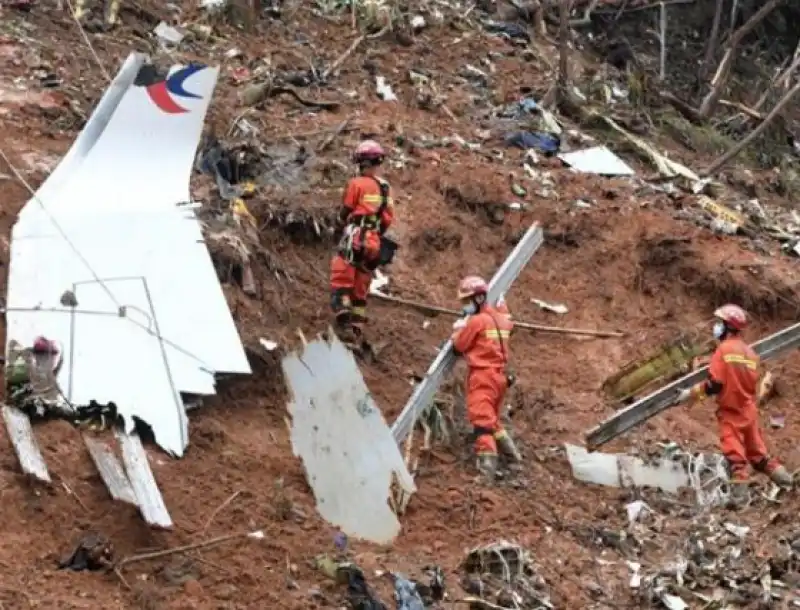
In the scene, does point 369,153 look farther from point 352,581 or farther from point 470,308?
point 352,581

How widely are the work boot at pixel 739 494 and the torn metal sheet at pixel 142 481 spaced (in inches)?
145

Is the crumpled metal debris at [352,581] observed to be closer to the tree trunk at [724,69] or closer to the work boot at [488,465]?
the work boot at [488,465]

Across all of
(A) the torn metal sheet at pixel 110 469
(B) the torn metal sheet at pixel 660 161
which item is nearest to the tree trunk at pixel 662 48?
(B) the torn metal sheet at pixel 660 161

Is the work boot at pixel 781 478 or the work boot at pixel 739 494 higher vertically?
the work boot at pixel 739 494

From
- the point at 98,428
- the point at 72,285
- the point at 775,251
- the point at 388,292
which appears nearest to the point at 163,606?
the point at 98,428

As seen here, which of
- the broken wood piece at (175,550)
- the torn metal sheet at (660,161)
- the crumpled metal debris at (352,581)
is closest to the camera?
the broken wood piece at (175,550)

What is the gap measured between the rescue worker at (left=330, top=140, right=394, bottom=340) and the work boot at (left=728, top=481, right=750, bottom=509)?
2743 millimetres

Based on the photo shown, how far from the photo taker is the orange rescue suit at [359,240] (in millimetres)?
8195

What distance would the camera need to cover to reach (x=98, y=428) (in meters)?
6.46

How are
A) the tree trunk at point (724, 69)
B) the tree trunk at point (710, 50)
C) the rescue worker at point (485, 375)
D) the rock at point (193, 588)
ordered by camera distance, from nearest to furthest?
the rock at point (193, 588), the rescue worker at point (485, 375), the tree trunk at point (724, 69), the tree trunk at point (710, 50)

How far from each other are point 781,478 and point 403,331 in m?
2.94

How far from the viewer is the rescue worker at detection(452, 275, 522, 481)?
299 inches

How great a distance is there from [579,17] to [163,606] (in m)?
12.1

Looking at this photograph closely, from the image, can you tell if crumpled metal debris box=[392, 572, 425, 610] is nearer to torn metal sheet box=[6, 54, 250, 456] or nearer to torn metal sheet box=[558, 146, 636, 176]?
torn metal sheet box=[6, 54, 250, 456]
